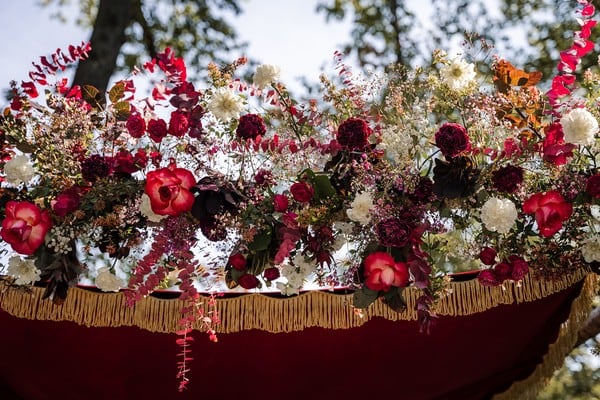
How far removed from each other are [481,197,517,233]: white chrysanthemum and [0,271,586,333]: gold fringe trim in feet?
1.59

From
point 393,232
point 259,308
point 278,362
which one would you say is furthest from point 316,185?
point 278,362

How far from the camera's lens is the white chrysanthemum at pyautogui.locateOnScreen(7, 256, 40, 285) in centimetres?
233

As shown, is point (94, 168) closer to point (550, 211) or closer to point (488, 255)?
point (488, 255)

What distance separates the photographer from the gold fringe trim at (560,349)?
2664mm

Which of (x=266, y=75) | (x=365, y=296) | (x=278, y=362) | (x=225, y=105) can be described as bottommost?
(x=278, y=362)

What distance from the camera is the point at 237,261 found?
2.27m

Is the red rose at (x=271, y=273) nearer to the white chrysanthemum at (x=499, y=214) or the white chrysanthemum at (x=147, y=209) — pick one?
the white chrysanthemum at (x=147, y=209)

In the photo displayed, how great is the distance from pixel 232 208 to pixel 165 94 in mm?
533

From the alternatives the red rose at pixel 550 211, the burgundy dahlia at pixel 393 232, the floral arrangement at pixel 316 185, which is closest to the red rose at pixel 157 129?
the floral arrangement at pixel 316 185

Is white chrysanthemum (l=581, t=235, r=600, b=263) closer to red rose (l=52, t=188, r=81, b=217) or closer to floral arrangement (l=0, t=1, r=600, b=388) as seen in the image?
floral arrangement (l=0, t=1, r=600, b=388)

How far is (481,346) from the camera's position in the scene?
2975 mm

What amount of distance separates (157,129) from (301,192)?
54cm

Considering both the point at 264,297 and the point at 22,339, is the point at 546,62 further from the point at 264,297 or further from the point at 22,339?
the point at 22,339

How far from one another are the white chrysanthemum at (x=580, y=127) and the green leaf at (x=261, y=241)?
1.00 meters
